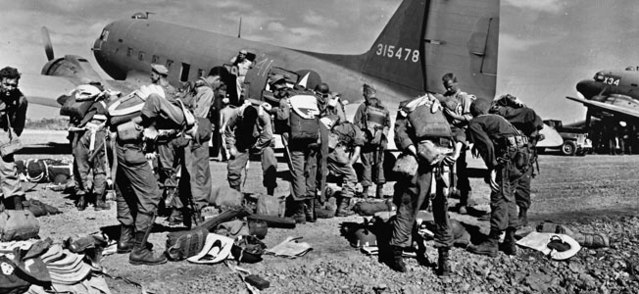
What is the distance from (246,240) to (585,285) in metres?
3.76

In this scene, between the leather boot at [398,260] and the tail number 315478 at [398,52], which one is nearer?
the leather boot at [398,260]

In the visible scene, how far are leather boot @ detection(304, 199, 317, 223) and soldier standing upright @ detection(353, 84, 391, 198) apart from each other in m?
2.05

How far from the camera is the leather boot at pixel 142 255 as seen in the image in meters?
5.25

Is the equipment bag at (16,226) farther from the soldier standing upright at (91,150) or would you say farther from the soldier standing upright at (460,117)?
the soldier standing upright at (460,117)

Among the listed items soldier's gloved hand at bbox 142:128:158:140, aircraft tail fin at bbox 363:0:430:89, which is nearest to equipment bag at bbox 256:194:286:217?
soldier's gloved hand at bbox 142:128:158:140

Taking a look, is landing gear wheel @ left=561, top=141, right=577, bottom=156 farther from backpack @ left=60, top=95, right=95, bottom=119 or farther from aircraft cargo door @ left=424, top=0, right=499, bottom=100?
backpack @ left=60, top=95, right=95, bottom=119

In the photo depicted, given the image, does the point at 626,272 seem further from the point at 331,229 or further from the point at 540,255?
the point at 331,229

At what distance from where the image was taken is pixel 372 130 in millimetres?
9500

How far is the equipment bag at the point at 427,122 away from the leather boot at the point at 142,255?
3.01 meters

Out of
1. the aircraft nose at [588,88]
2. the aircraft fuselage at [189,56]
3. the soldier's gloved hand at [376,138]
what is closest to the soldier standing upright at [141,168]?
the soldier's gloved hand at [376,138]

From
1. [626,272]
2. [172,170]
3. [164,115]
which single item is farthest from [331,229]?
[626,272]

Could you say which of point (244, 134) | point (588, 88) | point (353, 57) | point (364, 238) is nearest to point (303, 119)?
point (244, 134)

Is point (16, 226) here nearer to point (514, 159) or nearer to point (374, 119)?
point (514, 159)

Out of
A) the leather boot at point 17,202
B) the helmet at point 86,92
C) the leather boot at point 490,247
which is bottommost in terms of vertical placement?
the leather boot at point 490,247
